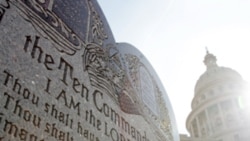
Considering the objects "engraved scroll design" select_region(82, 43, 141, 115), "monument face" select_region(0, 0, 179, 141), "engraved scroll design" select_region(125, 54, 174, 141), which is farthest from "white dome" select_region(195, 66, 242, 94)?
"monument face" select_region(0, 0, 179, 141)

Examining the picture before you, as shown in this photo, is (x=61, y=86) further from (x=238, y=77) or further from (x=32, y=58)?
(x=238, y=77)

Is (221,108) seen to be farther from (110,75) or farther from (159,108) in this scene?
(110,75)

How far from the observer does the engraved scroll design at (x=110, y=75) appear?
2.38m

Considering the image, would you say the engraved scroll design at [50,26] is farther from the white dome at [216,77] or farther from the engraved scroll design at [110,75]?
the white dome at [216,77]

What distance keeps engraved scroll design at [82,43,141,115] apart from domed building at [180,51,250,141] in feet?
105

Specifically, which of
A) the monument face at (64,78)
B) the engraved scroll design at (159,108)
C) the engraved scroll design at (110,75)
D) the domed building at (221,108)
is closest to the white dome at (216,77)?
the domed building at (221,108)

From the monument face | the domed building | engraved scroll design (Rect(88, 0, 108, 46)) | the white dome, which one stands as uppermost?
the white dome

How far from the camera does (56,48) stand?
2039 mm

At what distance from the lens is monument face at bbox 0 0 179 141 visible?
162 cm

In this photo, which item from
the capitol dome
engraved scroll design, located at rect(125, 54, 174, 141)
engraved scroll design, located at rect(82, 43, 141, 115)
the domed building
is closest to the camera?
engraved scroll design, located at rect(82, 43, 141, 115)

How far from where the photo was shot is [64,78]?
6.57 ft

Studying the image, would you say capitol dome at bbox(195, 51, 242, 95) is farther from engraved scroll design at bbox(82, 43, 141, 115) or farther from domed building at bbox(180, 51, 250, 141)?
engraved scroll design at bbox(82, 43, 141, 115)

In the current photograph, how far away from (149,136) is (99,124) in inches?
37.7

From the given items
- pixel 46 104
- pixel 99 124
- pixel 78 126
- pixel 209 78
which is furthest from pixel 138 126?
pixel 209 78
